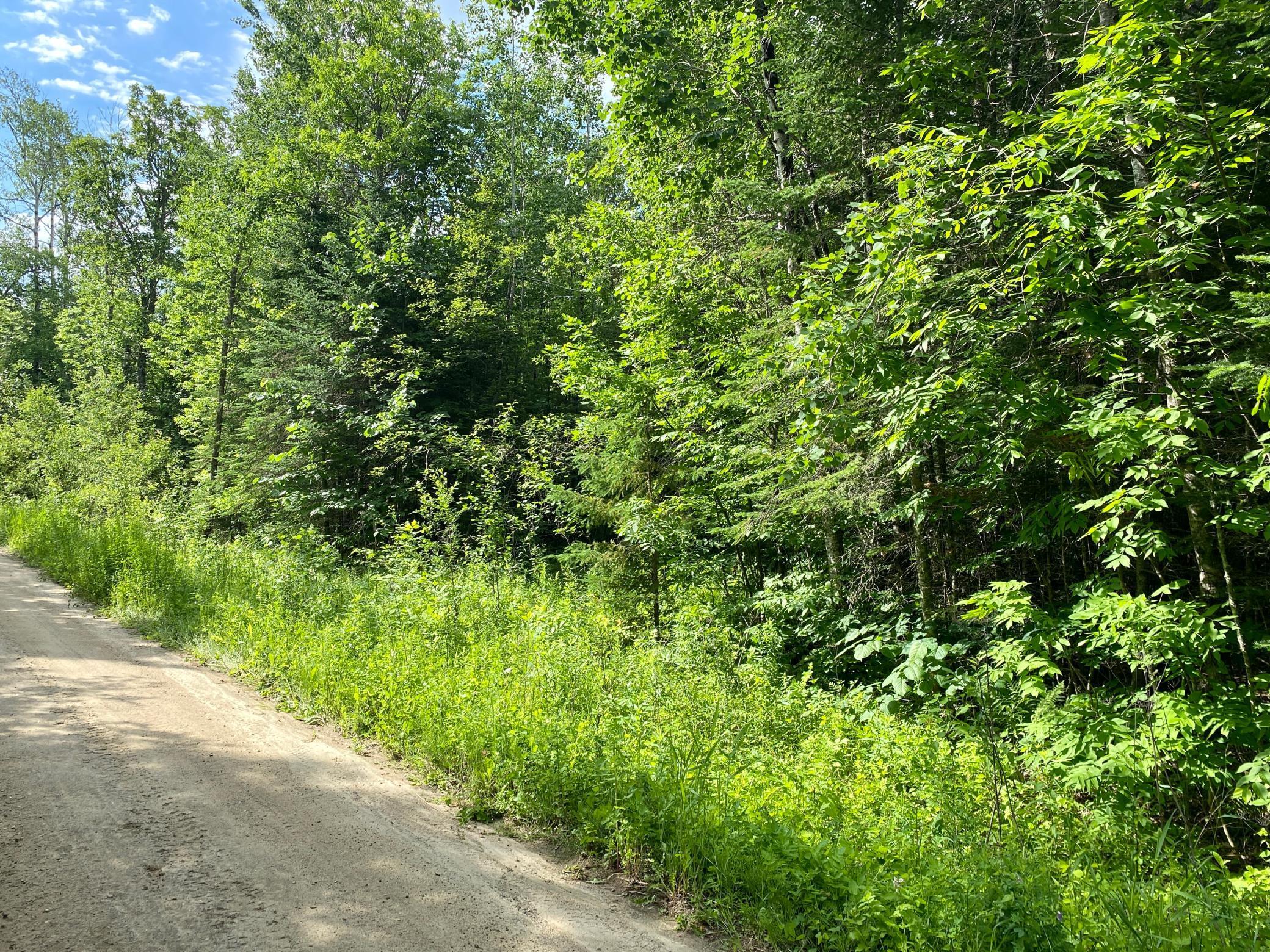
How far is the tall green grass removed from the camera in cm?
306

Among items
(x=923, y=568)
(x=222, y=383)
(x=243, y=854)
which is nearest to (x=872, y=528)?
(x=923, y=568)

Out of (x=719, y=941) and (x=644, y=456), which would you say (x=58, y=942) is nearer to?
(x=719, y=941)

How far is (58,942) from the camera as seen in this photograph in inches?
116

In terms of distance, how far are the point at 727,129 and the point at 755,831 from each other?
8.05 meters

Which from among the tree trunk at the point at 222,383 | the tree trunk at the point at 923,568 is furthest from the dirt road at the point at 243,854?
the tree trunk at the point at 222,383

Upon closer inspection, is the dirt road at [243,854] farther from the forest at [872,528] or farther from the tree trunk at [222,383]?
the tree trunk at [222,383]

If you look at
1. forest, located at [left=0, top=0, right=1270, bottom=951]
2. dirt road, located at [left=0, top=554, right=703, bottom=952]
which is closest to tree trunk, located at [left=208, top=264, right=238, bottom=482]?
forest, located at [left=0, top=0, right=1270, bottom=951]

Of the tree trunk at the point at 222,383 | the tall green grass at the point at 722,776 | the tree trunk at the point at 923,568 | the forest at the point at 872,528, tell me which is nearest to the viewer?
the tall green grass at the point at 722,776

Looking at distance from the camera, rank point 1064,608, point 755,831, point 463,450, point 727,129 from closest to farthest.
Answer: point 755,831 < point 1064,608 < point 727,129 < point 463,450

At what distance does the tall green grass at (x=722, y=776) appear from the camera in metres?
3.06

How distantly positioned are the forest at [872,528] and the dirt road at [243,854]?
1.38ft

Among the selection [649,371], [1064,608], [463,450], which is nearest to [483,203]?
[463,450]

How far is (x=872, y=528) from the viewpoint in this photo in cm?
771

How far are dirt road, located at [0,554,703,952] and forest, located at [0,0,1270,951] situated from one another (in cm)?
42
